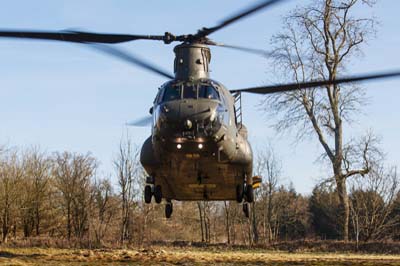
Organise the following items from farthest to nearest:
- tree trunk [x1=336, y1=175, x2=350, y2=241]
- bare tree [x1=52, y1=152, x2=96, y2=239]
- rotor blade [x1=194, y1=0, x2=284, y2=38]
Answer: bare tree [x1=52, y1=152, x2=96, y2=239]
tree trunk [x1=336, y1=175, x2=350, y2=241]
rotor blade [x1=194, y1=0, x2=284, y2=38]

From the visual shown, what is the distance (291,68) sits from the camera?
119 ft

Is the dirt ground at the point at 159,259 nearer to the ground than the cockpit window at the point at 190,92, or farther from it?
nearer to the ground

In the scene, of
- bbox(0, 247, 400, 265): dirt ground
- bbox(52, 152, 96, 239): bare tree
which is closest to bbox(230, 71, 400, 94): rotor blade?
bbox(0, 247, 400, 265): dirt ground

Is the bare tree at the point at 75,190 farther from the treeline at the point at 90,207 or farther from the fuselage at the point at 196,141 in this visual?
the fuselage at the point at 196,141

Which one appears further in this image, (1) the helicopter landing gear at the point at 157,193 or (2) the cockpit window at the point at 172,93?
(1) the helicopter landing gear at the point at 157,193

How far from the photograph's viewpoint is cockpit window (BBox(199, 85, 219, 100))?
1453 centimetres

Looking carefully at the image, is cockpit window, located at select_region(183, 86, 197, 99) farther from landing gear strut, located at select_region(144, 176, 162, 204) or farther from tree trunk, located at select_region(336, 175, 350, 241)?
tree trunk, located at select_region(336, 175, 350, 241)

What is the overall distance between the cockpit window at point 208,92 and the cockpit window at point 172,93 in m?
0.61

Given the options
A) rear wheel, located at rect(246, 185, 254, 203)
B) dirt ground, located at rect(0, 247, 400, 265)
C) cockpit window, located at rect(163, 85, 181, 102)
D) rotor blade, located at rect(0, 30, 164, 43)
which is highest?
rotor blade, located at rect(0, 30, 164, 43)

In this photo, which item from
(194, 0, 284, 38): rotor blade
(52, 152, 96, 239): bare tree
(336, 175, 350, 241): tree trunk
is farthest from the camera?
(52, 152, 96, 239): bare tree

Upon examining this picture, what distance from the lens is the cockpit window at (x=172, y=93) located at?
1438 cm

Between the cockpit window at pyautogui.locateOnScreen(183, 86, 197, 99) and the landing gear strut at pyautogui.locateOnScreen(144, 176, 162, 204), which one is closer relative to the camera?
the cockpit window at pyautogui.locateOnScreen(183, 86, 197, 99)

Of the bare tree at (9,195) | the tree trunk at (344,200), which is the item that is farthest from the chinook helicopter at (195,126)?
the bare tree at (9,195)

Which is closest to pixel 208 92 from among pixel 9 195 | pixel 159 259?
pixel 159 259
